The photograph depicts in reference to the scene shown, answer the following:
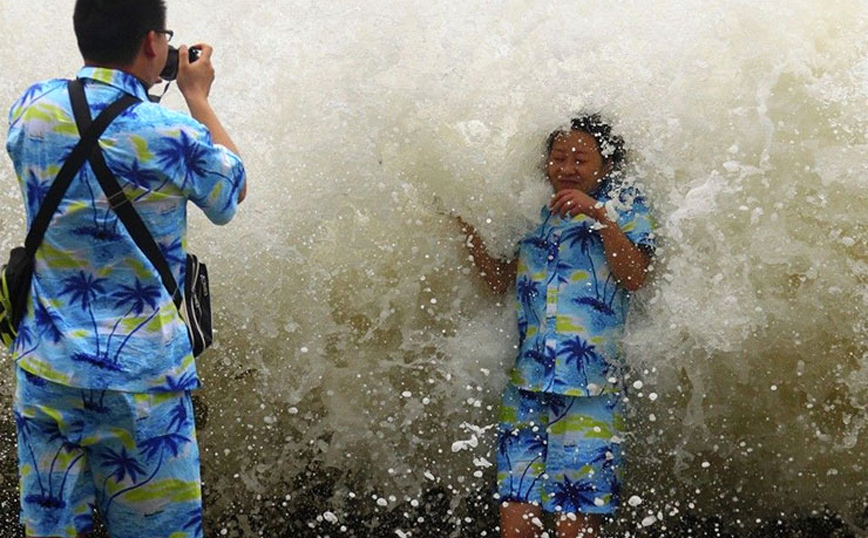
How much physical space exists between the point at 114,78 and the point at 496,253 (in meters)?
1.48

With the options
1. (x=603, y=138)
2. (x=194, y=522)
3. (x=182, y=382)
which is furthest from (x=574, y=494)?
(x=182, y=382)

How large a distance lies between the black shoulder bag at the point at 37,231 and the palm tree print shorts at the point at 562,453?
1476 millimetres

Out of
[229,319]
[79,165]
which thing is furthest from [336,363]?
[79,165]

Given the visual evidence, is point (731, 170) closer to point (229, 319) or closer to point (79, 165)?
point (229, 319)

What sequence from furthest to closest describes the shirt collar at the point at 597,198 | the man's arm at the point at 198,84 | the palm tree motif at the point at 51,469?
the shirt collar at the point at 597,198
the man's arm at the point at 198,84
the palm tree motif at the point at 51,469

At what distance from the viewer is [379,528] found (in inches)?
143

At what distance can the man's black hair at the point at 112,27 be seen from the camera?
94.0 inches

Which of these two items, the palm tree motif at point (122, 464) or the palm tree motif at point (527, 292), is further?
the palm tree motif at point (527, 292)

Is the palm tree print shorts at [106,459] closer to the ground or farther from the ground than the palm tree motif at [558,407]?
closer to the ground

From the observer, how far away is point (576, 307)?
3.28 meters

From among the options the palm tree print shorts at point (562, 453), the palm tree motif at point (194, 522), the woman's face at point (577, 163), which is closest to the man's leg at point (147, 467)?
the palm tree motif at point (194, 522)

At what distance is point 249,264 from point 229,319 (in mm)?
183

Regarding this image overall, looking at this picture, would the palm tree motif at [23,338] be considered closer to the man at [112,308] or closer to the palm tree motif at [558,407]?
the man at [112,308]

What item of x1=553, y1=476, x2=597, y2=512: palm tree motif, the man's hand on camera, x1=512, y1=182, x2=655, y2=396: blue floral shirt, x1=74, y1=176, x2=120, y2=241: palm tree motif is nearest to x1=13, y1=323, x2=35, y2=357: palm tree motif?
x1=74, y1=176, x2=120, y2=241: palm tree motif
